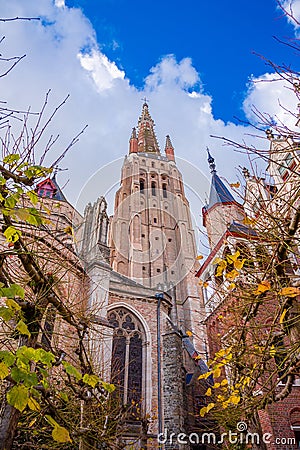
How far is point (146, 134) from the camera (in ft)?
201

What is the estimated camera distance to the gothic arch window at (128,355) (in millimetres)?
13922

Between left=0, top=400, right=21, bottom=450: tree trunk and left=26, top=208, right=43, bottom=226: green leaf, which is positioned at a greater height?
left=26, top=208, right=43, bottom=226: green leaf

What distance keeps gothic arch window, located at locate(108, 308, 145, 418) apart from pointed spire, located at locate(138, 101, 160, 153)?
146 ft

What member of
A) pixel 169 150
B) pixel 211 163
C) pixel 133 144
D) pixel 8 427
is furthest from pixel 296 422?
pixel 169 150

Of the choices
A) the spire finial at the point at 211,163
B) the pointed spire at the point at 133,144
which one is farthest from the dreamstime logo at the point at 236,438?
the pointed spire at the point at 133,144

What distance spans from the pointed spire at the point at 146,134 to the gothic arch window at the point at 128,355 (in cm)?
4439

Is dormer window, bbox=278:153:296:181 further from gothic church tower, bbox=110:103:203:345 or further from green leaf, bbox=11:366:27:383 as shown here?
gothic church tower, bbox=110:103:203:345

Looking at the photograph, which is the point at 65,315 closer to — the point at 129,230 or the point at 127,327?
the point at 127,327

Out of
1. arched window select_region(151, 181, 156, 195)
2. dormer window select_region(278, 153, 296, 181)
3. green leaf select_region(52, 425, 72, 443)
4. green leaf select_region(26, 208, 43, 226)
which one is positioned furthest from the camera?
arched window select_region(151, 181, 156, 195)

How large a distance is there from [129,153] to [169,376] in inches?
1664

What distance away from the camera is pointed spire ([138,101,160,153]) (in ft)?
190

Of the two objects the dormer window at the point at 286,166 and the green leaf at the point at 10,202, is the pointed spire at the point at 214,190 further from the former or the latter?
the green leaf at the point at 10,202

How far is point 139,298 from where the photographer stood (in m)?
16.2

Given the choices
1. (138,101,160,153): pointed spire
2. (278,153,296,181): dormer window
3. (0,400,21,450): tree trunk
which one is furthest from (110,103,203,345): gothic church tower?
(0,400,21,450): tree trunk
